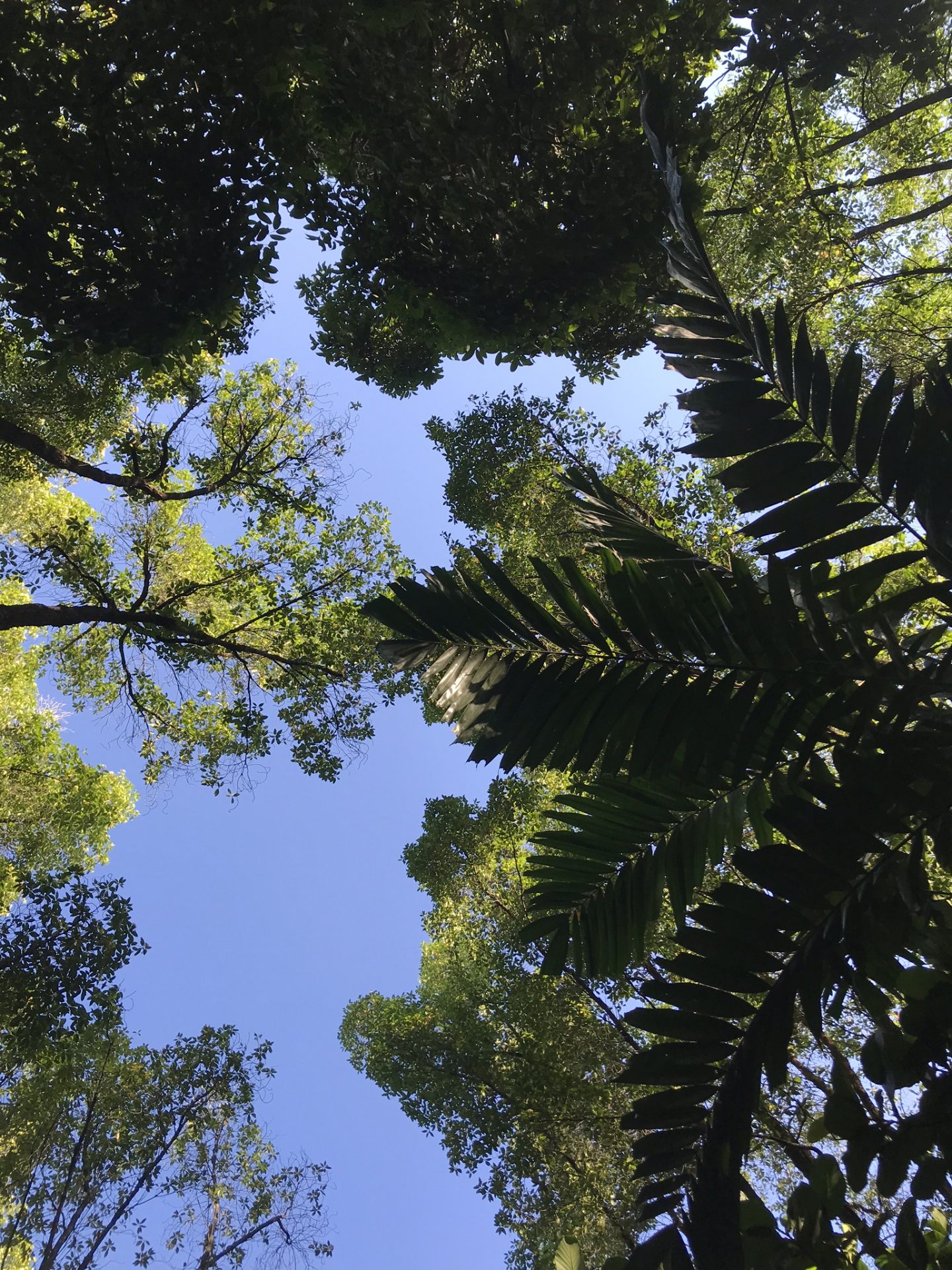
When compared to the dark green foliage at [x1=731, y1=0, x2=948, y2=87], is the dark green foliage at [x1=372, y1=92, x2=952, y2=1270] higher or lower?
lower

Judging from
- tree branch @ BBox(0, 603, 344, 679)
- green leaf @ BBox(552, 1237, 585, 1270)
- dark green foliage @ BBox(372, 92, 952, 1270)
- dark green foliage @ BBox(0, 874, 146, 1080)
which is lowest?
green leaf @ BBox(552, 1237, 585, 1270)

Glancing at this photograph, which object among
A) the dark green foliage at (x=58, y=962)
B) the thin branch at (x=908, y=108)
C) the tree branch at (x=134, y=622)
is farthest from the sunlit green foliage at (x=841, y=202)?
the dark green foliage at (x=58, y=962)

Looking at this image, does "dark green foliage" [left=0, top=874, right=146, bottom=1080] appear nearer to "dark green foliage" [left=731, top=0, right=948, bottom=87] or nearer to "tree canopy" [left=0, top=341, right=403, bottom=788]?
"tree canopy" [left=0, top=341, right=403, bottom=788]

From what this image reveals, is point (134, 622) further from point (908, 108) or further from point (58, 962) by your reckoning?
point (908, 108)

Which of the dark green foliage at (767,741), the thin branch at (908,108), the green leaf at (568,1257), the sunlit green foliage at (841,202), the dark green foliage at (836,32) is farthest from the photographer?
the sunlit green foliage at (841,202)

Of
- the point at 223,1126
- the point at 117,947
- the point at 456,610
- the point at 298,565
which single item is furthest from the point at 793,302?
the point at 223,1126

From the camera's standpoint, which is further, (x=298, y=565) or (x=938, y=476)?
(x=298, y=565)

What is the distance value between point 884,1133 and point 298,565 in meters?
8.59

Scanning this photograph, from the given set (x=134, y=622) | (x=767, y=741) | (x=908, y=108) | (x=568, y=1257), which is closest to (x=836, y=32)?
(x=908, y=108)

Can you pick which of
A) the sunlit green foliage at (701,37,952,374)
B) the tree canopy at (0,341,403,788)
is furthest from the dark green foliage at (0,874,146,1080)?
the sunlit green foliage at (701,37,952,374)

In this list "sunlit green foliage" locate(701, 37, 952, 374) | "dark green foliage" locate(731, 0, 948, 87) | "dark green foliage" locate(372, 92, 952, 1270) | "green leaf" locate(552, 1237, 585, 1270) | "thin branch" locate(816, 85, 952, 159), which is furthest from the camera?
"sunlit green foliage" locate(701, 37, 952, 374)

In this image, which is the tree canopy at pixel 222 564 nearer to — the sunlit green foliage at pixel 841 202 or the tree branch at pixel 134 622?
the tree branch at pixel 134 622

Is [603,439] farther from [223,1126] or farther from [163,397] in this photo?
[223,1126]

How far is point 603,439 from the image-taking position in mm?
9508
